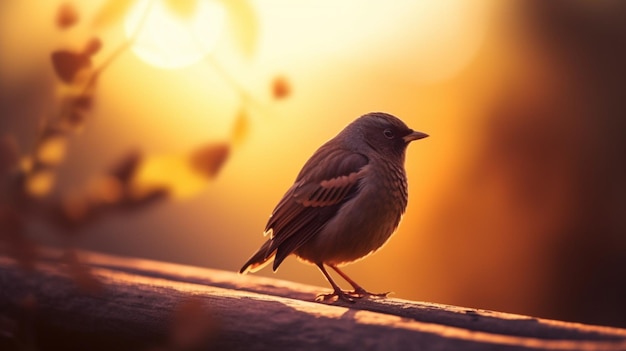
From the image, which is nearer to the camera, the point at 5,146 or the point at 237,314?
the point at 5,146

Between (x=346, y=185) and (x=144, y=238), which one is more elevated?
(x=346, y=185)

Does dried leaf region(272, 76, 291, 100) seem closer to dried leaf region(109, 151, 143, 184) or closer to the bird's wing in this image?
dried leaf region(109, 151, 143, 184)

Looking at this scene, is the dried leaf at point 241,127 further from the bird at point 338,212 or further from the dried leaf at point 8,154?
the bird at point 338,212

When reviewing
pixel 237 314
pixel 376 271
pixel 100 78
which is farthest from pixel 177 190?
pixel 376 271

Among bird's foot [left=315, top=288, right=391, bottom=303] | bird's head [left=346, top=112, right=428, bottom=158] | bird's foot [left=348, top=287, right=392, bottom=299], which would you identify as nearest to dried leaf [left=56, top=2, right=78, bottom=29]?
bird's foot [left=315, top=288, right=391, bottom=303]

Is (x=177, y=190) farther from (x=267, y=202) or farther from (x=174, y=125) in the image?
(x=267, y=202)

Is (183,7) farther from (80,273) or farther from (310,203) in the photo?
(310,203)

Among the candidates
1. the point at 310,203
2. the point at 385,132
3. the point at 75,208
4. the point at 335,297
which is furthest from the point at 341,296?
the point at 75,208
